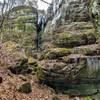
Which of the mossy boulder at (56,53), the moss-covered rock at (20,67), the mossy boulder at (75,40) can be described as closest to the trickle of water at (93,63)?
the mossy boulder at (56,53)

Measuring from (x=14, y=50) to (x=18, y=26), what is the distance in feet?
22.6

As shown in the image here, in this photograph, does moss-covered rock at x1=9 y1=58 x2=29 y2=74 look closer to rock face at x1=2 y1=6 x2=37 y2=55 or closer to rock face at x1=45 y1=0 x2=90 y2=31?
rock face at x1=45 y1=0 x2=90 y2=31

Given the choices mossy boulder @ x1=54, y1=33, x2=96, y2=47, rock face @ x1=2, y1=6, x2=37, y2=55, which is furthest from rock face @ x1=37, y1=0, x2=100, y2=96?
rock face @ x1=2, y1=6, x2=37, y2=55

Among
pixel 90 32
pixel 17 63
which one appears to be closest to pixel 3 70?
pixel 17 63

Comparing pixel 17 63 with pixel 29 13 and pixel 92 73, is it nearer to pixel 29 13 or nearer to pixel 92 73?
pixel 92 73

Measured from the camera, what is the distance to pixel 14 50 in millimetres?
14375

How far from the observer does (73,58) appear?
1234 cm

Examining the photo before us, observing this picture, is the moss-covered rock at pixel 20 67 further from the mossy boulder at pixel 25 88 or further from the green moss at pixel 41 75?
the mossy boulder at pixel 25 88

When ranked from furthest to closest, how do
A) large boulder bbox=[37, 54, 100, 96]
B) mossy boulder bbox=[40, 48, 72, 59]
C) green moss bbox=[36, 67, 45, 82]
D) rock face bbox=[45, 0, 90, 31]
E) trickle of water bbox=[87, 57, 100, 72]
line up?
rock face bbox=[45, 0, 90, 31]
mossy boulder bbox=[40, 48, 72, 59]
green moss bbox=[36, 67, 45, 82]
trickle of water bbox=[87, 57, 100, 72]
large boulder bbox=[37, 54, 100, 96]

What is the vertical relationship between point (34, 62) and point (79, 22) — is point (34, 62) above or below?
below

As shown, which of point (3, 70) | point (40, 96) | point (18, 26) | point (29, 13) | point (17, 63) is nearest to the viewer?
point (40, 96)

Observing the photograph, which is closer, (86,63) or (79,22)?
(86,63)

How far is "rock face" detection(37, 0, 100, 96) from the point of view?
12.0 m

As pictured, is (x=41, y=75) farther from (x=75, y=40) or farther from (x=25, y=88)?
(x=75, y=40)
